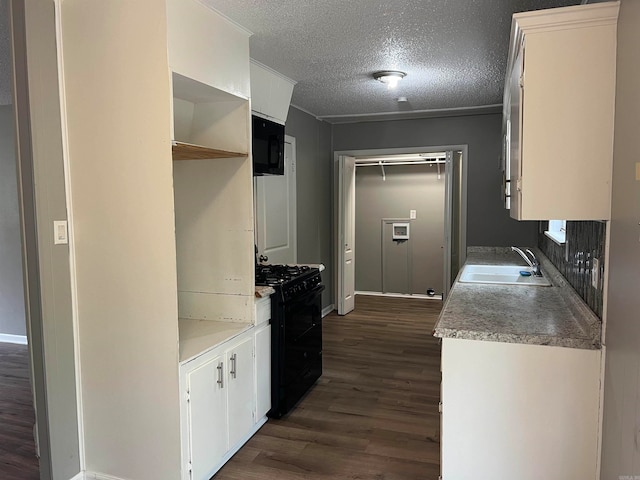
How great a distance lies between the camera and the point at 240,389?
9.09 ft

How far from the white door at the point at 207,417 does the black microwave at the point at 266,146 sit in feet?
4.46

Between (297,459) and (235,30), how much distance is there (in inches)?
97.8

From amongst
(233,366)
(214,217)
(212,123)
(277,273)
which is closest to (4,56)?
(212,123)

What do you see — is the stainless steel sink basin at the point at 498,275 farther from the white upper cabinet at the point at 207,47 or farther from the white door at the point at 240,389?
the white upper cabinet at the point at 207,47

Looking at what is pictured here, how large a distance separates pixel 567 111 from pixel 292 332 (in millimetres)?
2177

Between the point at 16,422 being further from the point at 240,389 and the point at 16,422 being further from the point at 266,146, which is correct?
the point at 266,146

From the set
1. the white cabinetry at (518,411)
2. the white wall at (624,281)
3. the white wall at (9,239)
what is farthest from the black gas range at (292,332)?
the white wall at (9,239)

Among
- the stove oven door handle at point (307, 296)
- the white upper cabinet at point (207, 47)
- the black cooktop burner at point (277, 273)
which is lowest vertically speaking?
the stove oven door handle at point (307, 296)

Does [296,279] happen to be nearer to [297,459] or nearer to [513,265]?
[297,459]

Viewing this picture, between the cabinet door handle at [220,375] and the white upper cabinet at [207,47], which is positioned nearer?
the white upper cabinet at [207,47]

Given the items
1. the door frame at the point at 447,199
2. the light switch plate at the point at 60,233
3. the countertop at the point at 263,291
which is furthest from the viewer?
the door frame at the point at 447,199

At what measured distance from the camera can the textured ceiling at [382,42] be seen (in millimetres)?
2502

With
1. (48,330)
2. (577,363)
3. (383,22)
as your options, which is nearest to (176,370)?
(48,330)

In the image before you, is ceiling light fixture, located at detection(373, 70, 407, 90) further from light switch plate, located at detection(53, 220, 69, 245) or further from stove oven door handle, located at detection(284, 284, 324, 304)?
light switch plate, located at detection(53, 220, 69, 245)
